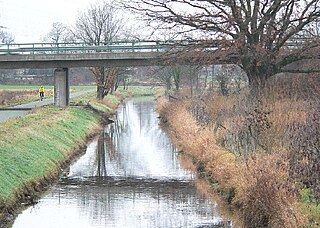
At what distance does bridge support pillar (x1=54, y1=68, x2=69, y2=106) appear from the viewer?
4419cm

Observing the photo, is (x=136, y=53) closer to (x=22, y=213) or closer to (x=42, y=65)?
(x=42, y=65)

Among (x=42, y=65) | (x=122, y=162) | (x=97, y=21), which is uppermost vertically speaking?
(x=97, y=21)

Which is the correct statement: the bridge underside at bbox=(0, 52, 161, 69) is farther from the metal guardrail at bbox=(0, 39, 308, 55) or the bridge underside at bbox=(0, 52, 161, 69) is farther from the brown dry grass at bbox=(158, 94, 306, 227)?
the brown dry grass at bbox=(158, 94, 306, 227)

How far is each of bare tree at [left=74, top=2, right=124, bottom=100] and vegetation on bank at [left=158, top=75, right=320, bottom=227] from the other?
28.2 m

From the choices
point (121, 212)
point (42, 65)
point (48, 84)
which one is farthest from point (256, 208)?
point (48, 84)

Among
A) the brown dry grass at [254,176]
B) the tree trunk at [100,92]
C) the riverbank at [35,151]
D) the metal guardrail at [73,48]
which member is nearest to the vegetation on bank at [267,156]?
the brown dry grass at [254,176]

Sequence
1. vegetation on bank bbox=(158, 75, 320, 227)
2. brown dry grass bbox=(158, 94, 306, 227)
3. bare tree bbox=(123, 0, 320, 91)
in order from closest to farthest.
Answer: brown dry grass bbox=(158, 94, 306, 227) < vegetation on bank bbox=(158, 75, 320, 227) < bare tree bbox=(123, 0, 320, 91)

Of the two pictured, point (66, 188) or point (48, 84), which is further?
point (48, 84)

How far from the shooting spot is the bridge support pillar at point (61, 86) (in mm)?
44188

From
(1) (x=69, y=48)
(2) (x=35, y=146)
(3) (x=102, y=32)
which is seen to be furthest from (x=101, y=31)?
(2) (x=35, y=146)

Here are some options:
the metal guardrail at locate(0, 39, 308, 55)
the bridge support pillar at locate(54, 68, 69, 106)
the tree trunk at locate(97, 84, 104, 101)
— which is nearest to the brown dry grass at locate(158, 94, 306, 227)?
the metal guardrail at locate(0, 39, 308, 55)

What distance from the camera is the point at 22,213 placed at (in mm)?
16094

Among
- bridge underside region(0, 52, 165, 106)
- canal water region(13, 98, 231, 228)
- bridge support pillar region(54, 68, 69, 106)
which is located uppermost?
bridge underside region(0, 52, 165, 106)

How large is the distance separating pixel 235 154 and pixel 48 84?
296 feet
